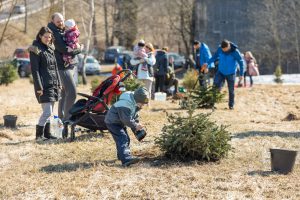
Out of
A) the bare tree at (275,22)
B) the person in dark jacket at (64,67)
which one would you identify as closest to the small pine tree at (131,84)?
the person in dark jacket at (64,67)

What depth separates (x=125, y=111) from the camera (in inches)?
266

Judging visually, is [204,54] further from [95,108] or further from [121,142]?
[121,142]

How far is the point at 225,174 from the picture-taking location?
6324 millimetres

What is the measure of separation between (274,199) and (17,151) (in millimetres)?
3976

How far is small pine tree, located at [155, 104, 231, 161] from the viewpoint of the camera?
675cm

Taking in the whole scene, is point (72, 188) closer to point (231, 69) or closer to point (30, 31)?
point (231, 69)

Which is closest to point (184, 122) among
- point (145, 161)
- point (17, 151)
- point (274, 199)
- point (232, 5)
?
point (145, 161)

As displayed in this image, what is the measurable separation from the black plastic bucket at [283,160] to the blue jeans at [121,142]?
5.82 feet

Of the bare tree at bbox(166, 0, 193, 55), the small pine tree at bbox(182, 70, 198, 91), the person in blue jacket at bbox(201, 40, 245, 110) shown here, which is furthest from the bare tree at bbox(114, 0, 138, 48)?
the person in blue jacket at bbox(201, 40, 245, 110)

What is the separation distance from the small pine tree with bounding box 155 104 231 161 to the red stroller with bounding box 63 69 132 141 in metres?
1.75

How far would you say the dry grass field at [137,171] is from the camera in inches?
224

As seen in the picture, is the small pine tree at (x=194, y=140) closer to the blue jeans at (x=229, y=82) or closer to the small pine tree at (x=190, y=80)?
the blue jeans at (x=229, y=82)

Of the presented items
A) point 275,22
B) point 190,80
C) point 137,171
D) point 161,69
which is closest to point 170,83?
point 161,69

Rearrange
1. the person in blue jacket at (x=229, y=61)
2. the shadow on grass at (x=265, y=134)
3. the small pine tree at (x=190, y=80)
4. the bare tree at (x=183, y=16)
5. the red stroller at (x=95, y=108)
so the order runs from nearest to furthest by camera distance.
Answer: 1. the red stroller at (x=95, y=108)
2. the shadow on grass at (x=265, y=134)
3. the person in blue jacket at (x=229, y=61)
4. the small pine tree at (x=190, y=80)
5. the bare tree at (x=183, y=16)
